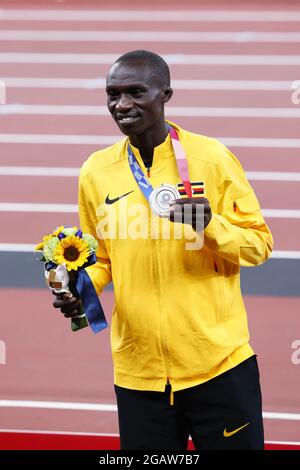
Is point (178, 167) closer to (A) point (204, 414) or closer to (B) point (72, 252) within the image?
(B) point (72, 252)

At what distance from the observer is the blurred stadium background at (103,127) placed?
395cm

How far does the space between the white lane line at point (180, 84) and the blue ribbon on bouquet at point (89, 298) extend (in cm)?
207

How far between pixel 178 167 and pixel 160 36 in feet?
6.74

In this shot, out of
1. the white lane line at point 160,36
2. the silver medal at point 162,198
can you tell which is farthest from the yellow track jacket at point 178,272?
the white lane line at point 160,36

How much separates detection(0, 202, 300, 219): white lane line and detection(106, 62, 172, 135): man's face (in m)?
2.03

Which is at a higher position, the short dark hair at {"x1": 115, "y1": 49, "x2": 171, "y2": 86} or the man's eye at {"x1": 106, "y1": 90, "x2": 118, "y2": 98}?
the short dark hair at {"x1": 115, "y1": 49, "x2": 171, "y2": 86}

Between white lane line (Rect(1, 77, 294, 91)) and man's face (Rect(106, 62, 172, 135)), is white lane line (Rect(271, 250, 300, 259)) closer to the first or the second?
white lane line (Rect(1, 77, 294, 91))

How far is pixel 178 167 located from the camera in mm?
2127

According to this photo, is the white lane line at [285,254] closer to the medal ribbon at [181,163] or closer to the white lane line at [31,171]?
the white lane line at [31,171]

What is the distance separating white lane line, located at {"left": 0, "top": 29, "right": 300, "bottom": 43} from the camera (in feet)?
13.1

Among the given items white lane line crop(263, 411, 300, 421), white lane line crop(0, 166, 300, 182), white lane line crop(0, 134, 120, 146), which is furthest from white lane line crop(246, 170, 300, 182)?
white lane line crop(263, 411, 300, 421)

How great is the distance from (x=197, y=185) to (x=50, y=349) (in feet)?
7.26

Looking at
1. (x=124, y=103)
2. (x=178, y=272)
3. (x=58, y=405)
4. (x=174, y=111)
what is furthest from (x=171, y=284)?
(x=174, y=111)
